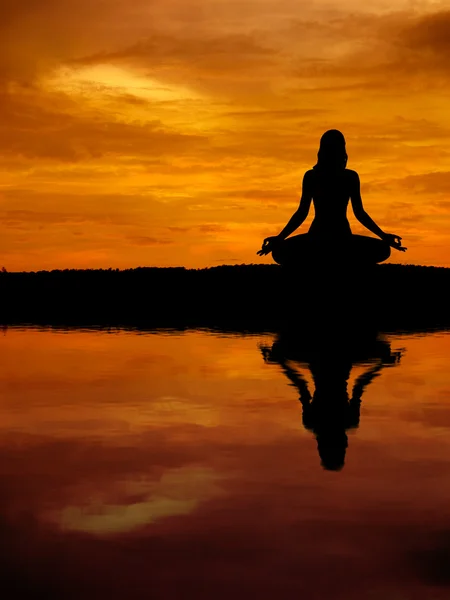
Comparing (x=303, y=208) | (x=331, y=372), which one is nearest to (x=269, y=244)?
(x=303, y=208)

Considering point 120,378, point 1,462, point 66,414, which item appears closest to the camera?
point 1,462

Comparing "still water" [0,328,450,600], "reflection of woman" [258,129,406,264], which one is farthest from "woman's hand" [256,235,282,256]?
"still water" [0,328,450,600]

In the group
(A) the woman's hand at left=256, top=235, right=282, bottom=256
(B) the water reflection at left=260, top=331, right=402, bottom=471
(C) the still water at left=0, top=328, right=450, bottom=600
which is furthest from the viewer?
(A) the woman's hand at left=256, top=235, right=282, bottom=256

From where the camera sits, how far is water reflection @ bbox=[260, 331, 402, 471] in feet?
19.7

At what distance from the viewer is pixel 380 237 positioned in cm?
1408

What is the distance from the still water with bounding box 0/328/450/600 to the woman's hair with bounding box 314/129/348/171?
17.6 feet

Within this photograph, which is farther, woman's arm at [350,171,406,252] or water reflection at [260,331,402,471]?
woman's arm at [350,171,406,252]

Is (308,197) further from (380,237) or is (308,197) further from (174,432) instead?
(174,432)

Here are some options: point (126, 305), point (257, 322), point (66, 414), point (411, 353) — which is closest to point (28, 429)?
point (66, 414)

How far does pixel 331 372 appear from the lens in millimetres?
8688

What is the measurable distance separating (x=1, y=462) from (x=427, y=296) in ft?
40.2

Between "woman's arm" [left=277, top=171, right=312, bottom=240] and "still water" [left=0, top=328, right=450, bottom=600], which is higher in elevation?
"woman's arm" [left=277, top=171, right=312, bottom=240]

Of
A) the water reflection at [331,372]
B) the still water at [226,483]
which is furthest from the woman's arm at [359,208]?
the still water at [226,483]

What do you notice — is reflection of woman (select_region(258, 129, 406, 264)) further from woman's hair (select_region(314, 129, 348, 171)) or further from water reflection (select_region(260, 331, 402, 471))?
water reflection (select_region(260, 331, 402, 471))
